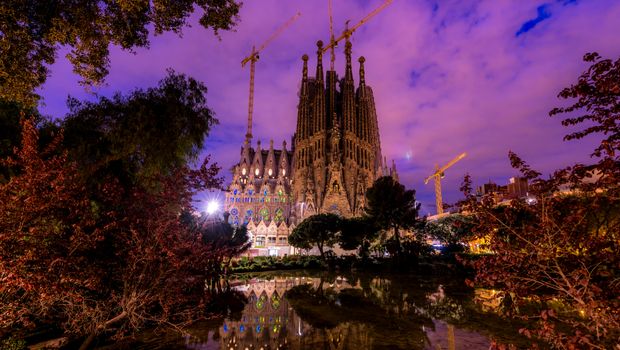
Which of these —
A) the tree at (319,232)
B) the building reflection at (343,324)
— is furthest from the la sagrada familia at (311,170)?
the building reflection at (343,324)

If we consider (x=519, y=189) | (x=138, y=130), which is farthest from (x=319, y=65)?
(x=138, y=130)

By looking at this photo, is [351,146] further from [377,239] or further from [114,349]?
[114,349]

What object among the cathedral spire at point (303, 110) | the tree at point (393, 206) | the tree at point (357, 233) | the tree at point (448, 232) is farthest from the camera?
the cathedral spire at point (303, 110)

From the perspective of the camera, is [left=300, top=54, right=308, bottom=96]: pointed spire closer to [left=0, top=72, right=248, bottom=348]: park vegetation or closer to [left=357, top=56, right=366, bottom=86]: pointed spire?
[left=357, top=56, right=366, bottom=86]: pointed spire

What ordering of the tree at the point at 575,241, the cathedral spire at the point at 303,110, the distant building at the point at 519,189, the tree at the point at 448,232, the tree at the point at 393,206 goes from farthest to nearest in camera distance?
the cathedral spire at the point at 303,110 → the tree at the point at 448,232 → the tree at the point at 393,206 → the distant building at the point at 519,189 → the tree at the point at 575,241

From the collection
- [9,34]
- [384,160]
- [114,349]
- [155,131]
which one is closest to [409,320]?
[114,349]

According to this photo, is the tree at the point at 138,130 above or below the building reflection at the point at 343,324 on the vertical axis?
above

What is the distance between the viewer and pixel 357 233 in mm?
42219

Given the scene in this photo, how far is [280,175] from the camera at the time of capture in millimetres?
85062

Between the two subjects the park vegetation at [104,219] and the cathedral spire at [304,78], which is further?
the cathedral spire at [304,78]

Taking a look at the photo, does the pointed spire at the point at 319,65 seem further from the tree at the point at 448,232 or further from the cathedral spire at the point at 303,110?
the tree at the point at 448,232

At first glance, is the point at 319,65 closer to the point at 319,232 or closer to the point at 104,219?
the point at 319,232

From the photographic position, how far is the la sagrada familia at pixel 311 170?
71250mm

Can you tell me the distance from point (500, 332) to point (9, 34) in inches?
633
